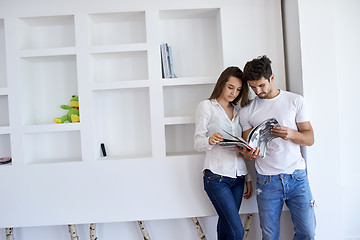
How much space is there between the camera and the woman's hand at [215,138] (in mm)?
1795

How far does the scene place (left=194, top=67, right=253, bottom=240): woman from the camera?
6.26ft

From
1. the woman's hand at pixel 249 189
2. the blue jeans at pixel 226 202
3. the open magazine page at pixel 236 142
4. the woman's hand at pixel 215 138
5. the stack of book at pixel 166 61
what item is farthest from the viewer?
the stack of book at pixel 166 61

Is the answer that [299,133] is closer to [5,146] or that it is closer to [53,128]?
[53,128]

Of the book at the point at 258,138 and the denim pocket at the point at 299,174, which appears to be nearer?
the book at the point at 258,138

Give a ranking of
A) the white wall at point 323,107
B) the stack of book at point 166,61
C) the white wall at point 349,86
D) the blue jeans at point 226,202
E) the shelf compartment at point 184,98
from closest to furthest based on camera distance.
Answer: the blue jeans at point 226,202, the white wall at point 323,107, the stack of book at point 166,61, the white wall at point 349,86, the shelf compartment at point 184,98

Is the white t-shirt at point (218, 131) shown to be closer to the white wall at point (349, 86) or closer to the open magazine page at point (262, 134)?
the open magazine page at point (262, 134)

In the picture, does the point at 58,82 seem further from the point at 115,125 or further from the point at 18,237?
the point at 18,237

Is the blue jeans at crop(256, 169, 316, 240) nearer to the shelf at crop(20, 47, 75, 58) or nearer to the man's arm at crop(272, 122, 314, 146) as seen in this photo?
the man's arm at crop(272, 122, 314, 146)

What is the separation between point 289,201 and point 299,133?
439 millimetres

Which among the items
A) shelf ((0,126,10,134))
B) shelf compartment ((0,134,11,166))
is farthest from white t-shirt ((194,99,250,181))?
shelf compartment ((0,134,11,166))

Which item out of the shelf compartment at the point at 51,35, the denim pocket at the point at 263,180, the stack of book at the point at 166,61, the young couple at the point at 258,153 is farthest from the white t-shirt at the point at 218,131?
the shelf compartment at the point at 51,35

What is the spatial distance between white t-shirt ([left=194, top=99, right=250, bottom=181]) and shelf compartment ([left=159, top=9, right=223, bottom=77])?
565mm

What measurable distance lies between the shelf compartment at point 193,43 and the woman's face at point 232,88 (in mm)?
528

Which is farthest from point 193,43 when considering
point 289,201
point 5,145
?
point 5,145
